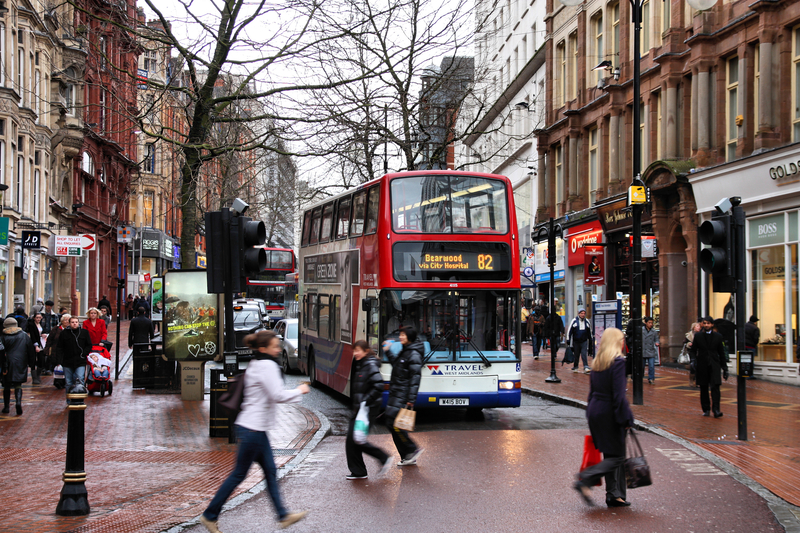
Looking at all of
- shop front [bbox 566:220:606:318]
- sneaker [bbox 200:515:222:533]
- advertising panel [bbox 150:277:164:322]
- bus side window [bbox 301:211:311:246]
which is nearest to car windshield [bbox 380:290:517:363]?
bus side window [bbox 301:211:311:246]

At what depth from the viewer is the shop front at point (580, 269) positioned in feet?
107

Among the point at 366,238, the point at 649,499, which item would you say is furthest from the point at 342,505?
the point at 366,238

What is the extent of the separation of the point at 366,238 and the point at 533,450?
17.3ft

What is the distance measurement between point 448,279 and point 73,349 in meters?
6.90

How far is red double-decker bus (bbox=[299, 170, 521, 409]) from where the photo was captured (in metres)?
14.0

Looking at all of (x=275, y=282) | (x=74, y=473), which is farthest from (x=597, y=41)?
(x=74, y=473)

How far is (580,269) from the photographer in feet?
117

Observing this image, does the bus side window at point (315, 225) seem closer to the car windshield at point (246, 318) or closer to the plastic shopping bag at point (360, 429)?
the car windshield at point (246, 318)

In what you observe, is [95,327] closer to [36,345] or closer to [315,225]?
[36,345]

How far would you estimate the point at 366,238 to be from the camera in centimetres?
1502

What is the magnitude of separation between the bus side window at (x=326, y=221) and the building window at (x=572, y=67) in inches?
772

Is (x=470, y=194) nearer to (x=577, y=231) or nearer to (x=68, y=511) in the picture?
(x=68, y=511)

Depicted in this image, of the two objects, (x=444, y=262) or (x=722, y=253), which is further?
(x=444, y=262)

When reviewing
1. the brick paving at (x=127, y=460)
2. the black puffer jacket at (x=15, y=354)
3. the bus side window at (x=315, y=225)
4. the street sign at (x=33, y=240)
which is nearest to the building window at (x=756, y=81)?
the bus side window at (x=315, y=225)
